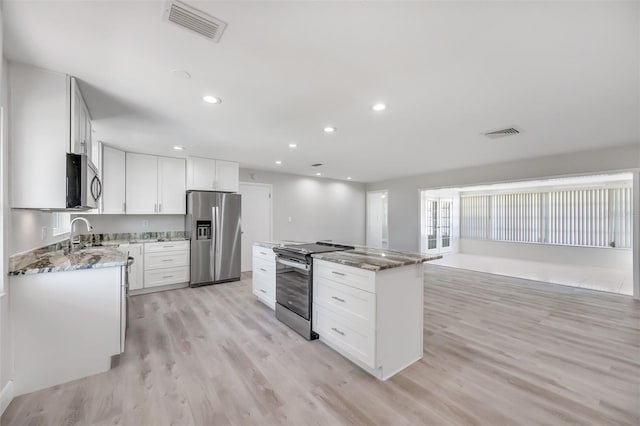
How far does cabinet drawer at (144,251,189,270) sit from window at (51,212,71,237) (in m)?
1.07

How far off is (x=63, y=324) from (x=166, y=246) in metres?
2.60

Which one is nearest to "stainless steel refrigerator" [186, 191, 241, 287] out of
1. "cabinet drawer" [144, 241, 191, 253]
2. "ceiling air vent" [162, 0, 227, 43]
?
"cabinet drawer" [144, 241, 191, 253]

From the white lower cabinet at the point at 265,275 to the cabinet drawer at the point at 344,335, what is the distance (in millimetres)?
982

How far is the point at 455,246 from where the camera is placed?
353 inches

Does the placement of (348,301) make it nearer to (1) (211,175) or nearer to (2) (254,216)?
(1) (211,175)

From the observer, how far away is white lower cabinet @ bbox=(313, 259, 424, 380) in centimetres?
204

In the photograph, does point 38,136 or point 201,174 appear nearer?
point 38,136

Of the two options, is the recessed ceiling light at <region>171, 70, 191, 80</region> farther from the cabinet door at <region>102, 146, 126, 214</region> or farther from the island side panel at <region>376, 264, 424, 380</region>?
the cabinet door at <region>102, 146, 126, 214</region>

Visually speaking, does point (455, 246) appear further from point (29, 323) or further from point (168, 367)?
point (29, 323)

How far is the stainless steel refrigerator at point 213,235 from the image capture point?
4.70 m

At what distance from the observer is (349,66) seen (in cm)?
193

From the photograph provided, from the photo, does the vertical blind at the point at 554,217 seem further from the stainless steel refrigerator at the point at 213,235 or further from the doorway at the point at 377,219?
the stainless steel refrigerator at the point at 213,235

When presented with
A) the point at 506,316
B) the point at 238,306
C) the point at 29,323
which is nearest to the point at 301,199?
the point at 238,306

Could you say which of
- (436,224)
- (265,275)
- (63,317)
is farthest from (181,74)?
(436,224)
